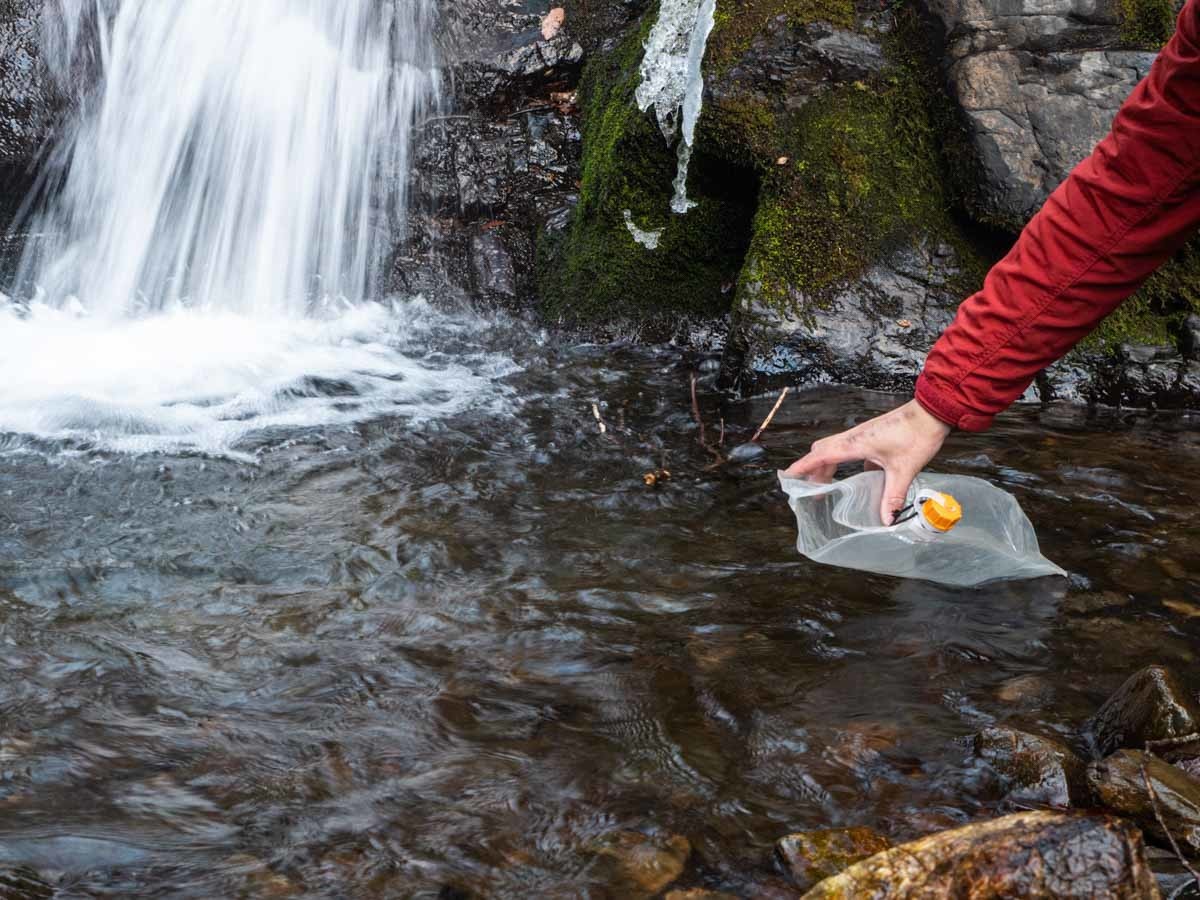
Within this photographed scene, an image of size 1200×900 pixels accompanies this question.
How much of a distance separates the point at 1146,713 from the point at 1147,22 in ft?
16.5

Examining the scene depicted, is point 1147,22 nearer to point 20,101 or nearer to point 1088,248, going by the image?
point 1088,248

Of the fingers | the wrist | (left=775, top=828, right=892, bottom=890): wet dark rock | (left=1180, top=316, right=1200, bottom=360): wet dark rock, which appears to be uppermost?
(left=1180, top=316, right=1200, bottom=360): wet dark rock

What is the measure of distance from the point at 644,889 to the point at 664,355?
4.47 metres

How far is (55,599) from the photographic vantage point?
11.3 feet

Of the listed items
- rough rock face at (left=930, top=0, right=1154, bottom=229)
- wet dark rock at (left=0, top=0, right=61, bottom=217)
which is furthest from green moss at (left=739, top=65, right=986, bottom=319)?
wet dark rock at (left=0, top=0, right=61, bottom=217)

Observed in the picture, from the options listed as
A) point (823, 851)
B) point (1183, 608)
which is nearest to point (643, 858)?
point (823, 851)

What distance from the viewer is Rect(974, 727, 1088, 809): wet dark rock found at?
240 cm

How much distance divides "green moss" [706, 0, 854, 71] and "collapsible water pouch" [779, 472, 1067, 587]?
396 cm

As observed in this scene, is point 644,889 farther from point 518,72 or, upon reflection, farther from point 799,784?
point 518,72

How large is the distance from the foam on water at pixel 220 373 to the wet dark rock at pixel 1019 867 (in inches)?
148

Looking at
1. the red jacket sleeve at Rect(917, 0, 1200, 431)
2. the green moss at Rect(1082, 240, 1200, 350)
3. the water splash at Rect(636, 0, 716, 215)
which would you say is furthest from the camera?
the water splash at Rect(636, 0, 716, 215)

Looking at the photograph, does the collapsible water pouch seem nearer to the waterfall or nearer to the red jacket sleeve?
the red jacket sleeve

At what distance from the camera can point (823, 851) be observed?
2.21 meters

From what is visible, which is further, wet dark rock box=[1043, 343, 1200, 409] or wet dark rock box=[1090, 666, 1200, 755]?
wet dark rock box=[1043, 343, 1200, 409]
